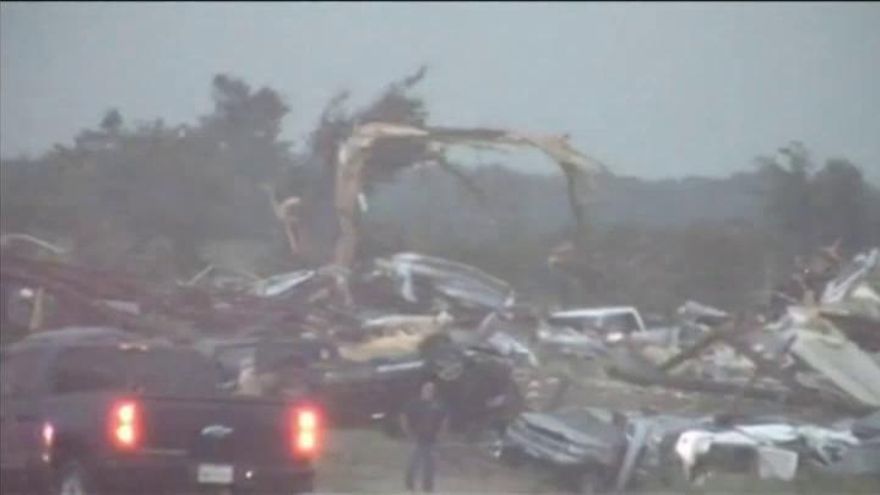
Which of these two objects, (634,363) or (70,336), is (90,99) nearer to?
(70,336)

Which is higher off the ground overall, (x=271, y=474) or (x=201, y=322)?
(x=201, y=322)

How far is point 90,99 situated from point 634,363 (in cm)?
380

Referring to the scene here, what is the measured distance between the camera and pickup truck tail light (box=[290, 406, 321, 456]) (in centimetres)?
1430

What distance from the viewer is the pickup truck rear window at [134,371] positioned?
46.7 feet

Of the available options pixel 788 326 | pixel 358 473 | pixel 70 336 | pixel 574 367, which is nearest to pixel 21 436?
pixel 70 336

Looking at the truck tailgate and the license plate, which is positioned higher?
the truck tailgate

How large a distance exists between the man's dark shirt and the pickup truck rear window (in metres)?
1.21

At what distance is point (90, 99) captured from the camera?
592 inches

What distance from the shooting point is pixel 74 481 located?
46.1ft

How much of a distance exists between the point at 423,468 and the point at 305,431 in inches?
29.4

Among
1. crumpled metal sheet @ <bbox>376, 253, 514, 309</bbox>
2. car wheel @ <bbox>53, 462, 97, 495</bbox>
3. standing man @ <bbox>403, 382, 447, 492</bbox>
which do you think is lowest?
car wheel @ <bbox>53, 462, 97, 495</bbox>

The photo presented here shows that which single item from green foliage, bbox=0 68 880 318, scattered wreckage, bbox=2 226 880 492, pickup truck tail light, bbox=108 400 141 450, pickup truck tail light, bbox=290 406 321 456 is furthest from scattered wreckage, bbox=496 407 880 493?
pickup truck tail light, bbox=108 400 141 450

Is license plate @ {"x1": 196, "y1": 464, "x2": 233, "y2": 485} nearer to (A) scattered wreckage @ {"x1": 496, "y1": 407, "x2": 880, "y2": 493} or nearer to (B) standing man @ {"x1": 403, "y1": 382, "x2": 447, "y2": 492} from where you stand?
(B) standing man @ {"x1": 403, "y1": 382, "x2": 447, "y2": 492}

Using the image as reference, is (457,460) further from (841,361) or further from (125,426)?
(841,361)
